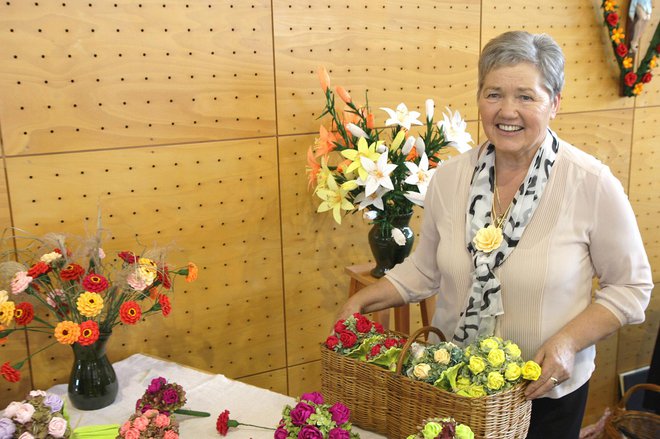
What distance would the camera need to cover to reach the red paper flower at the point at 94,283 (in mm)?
1772

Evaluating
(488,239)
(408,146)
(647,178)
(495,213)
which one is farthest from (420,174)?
(647,178)

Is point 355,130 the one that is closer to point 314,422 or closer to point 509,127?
point 509,127

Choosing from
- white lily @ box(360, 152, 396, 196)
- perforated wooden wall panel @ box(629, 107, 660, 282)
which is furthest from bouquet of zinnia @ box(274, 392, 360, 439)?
perforated wooden wall panel @ box(629, 107, 660, 282)

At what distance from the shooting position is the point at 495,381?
1.38 metres

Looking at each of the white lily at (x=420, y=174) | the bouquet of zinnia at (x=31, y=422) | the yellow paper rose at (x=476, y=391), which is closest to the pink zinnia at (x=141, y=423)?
the bouquet of zinnia at (x=31, y=422)

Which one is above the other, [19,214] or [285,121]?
[285,121]

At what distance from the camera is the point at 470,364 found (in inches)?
55.4

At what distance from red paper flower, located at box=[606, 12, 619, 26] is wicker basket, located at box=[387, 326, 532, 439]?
2206 mm

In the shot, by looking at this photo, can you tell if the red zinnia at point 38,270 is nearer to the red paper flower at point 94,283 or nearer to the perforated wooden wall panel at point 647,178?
the red paper flower at point 94,283

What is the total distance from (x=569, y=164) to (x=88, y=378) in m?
1.52

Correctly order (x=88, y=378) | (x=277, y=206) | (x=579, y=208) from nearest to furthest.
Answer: (x=579, y=208) → (x=88, y=378) → (x=277, y=206)

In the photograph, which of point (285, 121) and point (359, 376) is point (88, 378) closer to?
point (359, 376)

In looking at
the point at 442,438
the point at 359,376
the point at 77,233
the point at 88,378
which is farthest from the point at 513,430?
the point at 77,233

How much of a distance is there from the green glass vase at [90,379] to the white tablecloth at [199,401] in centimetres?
3
